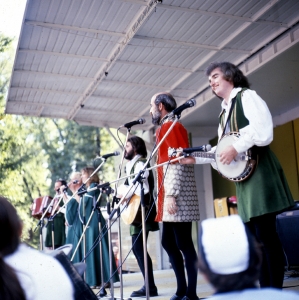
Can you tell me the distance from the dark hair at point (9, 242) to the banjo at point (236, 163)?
1781 mm

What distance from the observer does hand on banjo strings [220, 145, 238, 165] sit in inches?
121

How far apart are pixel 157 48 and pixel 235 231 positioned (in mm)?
4847

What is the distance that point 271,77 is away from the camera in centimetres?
687

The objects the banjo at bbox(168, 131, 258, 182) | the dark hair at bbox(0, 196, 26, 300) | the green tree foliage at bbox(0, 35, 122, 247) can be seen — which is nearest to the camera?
the dark hair at bbox(0, 196, 26, 300)

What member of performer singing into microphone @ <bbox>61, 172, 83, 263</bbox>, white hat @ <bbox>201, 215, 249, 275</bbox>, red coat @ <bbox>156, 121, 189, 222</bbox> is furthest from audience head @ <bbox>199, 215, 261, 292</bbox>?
performer singing into microphone @ <bbox>61, 172, 83, 263</bbox>

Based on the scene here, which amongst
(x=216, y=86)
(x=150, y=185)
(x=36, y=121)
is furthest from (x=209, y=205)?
(x=36, y=121)

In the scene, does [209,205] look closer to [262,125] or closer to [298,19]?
[298,19]

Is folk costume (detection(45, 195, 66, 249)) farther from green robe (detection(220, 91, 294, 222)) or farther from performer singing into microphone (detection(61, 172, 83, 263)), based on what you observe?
green robe (detection(220, 91, 294, 222))

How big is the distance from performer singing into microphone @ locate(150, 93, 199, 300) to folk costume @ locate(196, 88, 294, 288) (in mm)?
862

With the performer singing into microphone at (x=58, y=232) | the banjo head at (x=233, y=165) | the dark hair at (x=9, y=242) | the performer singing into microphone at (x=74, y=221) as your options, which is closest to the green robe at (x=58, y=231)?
the performer singing into microphone at (x=58, y=232)

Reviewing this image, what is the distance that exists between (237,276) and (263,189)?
1.75 m

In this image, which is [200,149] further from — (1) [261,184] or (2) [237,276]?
(2) [237,276]

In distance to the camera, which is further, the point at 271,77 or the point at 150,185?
the point at 271,77

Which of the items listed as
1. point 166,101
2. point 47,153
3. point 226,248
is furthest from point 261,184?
point 47,153
